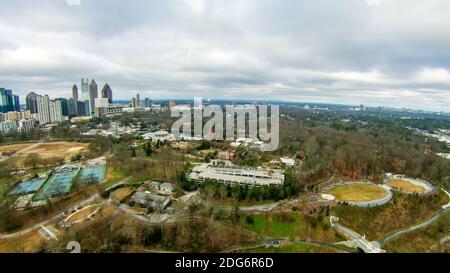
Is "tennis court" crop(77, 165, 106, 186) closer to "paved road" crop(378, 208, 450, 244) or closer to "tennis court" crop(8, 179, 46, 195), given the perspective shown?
"tennis court" crop(8, 179, 46, 195)

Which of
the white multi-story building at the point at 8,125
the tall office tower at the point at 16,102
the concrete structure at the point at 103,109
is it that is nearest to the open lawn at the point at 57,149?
the white multi-story building at the point at 8,125

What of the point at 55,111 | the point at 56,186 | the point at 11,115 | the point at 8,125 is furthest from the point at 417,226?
the point at 55,111

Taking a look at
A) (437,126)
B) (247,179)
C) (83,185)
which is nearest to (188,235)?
(247,179)

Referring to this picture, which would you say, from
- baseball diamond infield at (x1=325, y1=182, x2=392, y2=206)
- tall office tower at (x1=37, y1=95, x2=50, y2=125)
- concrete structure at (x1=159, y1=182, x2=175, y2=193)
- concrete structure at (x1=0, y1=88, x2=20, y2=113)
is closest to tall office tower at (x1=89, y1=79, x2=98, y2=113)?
tall office tower at (x1=37, y1=95, x2=50, y2=125)

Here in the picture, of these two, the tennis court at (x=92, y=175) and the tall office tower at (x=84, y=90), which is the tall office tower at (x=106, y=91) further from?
the tennis court at (x=92, y=175)

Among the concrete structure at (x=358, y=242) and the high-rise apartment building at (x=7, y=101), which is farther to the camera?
the high-rise apartment building at (x=7, y=101)

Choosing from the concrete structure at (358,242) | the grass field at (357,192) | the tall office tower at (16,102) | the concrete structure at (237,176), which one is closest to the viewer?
the concrete structure at (358,242)
